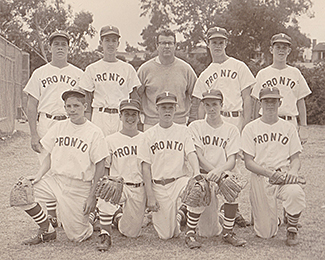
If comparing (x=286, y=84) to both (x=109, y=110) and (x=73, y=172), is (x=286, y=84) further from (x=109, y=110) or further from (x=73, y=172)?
(x=73, y=172)

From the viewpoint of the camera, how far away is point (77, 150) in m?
4.53

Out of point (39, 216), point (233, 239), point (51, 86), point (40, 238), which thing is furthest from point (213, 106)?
point (40, 238)

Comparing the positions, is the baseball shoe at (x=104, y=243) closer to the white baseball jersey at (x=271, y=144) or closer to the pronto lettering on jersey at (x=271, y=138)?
the white baseball jersey at (x=271, y=144)

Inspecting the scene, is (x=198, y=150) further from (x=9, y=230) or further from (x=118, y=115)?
(x=9, y=230)

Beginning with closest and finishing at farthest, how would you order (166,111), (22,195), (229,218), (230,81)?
(22,195), (229,218), (166,111), (230,81)

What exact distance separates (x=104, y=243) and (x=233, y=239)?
1257 millimetres

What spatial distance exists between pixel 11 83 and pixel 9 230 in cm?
1128

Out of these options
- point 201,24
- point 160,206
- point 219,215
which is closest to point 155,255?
point 160,206

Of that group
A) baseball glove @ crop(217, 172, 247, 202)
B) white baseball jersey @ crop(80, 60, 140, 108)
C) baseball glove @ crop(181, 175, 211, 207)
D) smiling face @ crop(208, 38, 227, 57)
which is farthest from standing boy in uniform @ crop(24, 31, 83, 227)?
baseball glove @ crop(217, 172, 247, 202)

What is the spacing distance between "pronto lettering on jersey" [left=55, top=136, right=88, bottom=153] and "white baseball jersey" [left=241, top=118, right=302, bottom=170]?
5.47 feet

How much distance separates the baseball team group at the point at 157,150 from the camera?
4480 mm

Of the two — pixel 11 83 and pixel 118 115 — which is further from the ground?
pixel 11 83

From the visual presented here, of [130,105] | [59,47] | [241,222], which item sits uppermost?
[59,47]

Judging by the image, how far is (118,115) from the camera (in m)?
5.24
